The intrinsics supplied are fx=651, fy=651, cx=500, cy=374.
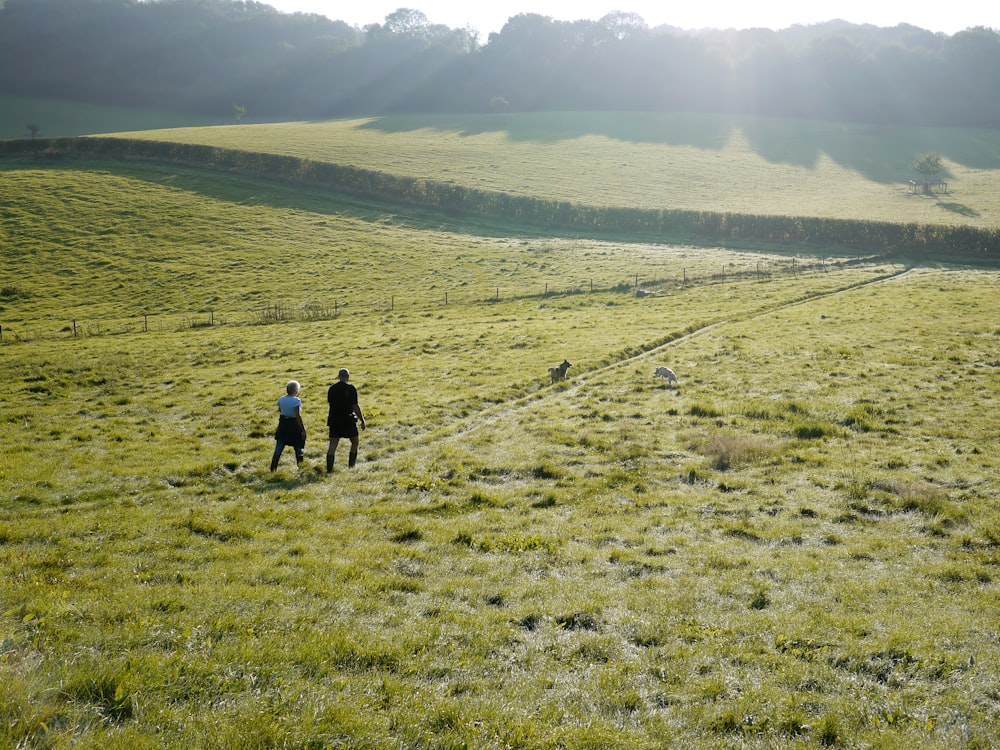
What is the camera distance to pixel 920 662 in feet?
27.5

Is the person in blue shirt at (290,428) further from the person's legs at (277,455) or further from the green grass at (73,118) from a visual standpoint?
the green grass at (73,118)

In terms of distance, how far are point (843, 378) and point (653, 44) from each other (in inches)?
5626

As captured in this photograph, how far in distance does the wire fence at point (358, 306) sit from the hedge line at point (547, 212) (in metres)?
10.2

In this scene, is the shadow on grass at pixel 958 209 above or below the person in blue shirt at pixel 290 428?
above

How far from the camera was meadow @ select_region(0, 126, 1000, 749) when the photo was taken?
284 inches

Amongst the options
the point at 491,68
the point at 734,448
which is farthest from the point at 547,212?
the point at 491,68

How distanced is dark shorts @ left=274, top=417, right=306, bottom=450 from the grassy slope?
6057cm

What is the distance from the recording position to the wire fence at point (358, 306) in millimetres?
38062

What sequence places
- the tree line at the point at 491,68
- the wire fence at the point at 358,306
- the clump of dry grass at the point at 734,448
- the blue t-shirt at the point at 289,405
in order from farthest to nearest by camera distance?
the tree line at the point at 491,68 → the wire fence at the point at 358,306 → the clump of dry grass at the point at 734,448 → the blue t-shirt at the point at 289,405

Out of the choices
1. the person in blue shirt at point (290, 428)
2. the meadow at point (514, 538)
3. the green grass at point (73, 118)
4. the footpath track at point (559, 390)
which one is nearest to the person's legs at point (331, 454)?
the meadow at point (514, 538)

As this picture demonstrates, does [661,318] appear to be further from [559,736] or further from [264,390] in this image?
[559,736]

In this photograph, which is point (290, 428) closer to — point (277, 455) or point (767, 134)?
point (277, 455)

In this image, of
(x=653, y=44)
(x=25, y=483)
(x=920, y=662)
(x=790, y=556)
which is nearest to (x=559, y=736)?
(x=920, y=662)

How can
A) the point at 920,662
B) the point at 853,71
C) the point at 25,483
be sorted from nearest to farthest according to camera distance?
the point at 920,662 → the point at 25,483 → the point at 853,71
